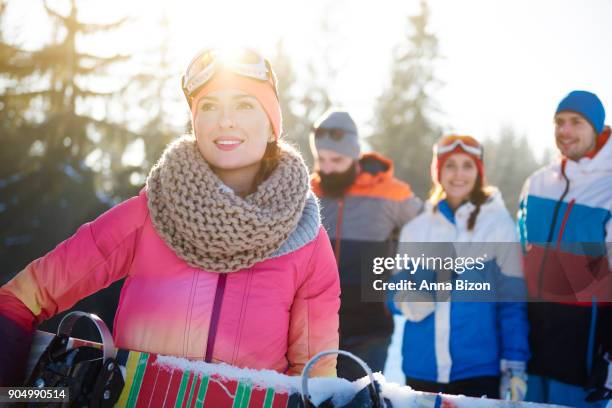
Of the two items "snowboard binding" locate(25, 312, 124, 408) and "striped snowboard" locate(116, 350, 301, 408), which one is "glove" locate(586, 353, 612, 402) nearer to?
"striped snowboard" locate(116, 350, 301, 408)

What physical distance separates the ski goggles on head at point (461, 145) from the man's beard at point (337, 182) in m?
0.79

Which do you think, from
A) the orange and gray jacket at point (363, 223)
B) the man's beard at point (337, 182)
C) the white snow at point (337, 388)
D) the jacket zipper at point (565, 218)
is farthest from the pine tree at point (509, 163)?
the white snow at point (337, 388)

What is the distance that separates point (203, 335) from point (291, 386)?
0.41 m

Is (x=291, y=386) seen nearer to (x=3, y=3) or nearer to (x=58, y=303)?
(x=58, y=303)

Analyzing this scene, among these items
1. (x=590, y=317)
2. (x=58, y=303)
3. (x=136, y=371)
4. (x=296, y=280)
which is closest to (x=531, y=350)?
(x=590, y=317)

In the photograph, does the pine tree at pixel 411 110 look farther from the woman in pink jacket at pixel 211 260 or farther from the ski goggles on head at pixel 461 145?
the woman in pink jacket at pixel 211 260

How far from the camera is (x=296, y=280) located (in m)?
1.85

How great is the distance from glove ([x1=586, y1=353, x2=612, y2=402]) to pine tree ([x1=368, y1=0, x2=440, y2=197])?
793 inches

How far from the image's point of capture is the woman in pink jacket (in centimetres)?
166

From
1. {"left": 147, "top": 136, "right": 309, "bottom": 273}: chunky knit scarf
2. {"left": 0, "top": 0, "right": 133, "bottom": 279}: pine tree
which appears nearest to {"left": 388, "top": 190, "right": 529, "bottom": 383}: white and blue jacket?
{"left": 147, "top": 136, "right": 309, "bottom": 273}: chunky knit scarf

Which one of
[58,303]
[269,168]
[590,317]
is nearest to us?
[58,303]

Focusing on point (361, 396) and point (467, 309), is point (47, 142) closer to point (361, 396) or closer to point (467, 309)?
point (467, 309)

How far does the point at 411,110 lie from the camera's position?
23203mm

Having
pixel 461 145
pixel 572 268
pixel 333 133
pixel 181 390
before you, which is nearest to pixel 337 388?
pixel 181 390
